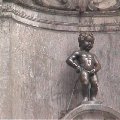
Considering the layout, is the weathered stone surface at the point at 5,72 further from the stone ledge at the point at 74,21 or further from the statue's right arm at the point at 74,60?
the statue's right arm at the point at 74,60

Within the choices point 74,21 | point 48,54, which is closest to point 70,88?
point 48,54

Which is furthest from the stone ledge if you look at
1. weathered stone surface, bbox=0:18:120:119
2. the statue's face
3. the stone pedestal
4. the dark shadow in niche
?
the stone pedestal

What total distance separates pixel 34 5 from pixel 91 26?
1532mm

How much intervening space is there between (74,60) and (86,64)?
1.02ft

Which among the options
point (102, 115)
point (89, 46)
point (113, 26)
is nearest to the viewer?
point (102, 115)

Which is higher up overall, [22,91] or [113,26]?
[113,26]

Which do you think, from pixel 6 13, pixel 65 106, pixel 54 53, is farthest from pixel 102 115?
pixel 6 13

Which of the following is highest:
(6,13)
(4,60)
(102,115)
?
(6,13)

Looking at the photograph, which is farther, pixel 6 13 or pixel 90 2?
pixel 90 2

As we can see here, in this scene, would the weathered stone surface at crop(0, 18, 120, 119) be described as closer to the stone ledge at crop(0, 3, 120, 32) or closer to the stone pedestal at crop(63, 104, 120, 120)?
the stone ledge at crop(0, 3, 120, 32)

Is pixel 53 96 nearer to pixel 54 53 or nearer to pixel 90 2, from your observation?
pixel 54 53

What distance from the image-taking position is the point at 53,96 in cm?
1365

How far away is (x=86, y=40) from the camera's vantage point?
1348 cm

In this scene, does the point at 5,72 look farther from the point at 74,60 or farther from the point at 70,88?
the point at 70,88
